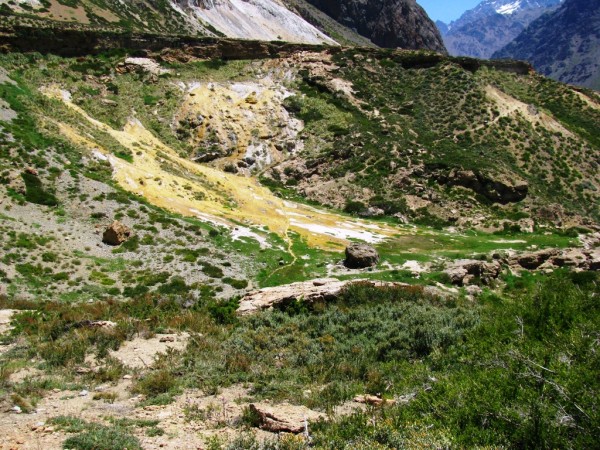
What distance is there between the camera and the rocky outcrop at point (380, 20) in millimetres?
183125

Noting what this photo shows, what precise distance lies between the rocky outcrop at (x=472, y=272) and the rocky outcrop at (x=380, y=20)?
174 metres

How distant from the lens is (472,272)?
24938 mm

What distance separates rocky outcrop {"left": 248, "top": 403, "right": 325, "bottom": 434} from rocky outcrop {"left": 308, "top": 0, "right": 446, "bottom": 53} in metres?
191

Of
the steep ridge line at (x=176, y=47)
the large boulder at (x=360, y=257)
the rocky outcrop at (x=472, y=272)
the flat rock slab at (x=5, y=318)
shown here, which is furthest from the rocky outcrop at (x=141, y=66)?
the rocky outcrop at (x=472, y=272)

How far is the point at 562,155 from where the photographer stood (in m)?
53.2

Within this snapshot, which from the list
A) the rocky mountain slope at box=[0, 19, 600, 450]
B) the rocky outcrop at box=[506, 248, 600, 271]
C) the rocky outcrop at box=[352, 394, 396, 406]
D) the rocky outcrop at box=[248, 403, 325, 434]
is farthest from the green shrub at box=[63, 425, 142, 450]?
the rocky outcrop at box=[506, 248, 600, 271]

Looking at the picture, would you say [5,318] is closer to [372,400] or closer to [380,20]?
[372,400]

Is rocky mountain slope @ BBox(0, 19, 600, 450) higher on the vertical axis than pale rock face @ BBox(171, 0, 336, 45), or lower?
lower

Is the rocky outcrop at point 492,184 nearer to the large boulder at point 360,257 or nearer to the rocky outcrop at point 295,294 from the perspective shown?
the large boulder at point 360,257

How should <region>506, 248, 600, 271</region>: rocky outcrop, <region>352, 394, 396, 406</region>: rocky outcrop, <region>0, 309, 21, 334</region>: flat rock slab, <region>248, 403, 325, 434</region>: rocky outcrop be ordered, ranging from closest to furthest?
<region>248, 403, 325, 434</region>: rocky outcrop < <region>352, 394, 396, 406</region>: rocky outcrop < <region>0, 309, 21, 334</region>: flat rock slab < <region>506, 248, 600, 271</region>: rocky outcrop

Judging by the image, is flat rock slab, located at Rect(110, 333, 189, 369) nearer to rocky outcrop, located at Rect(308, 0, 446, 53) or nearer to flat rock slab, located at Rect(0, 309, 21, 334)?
flat rock slab, located at Rect(0, 309, 21, 334)

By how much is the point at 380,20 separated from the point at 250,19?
93.4m

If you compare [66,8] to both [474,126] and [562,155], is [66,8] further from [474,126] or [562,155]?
[562,155]

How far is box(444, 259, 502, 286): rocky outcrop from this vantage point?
24136 mm
